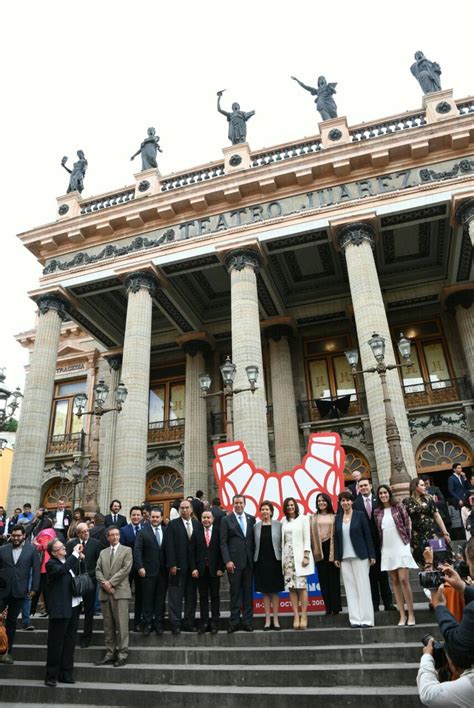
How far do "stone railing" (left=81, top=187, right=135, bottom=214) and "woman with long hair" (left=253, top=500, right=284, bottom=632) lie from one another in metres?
14.0

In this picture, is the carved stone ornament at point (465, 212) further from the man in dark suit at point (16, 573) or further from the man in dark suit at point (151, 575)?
the man in dark suit at point (16, 573)

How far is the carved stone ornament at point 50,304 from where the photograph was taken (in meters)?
17.0

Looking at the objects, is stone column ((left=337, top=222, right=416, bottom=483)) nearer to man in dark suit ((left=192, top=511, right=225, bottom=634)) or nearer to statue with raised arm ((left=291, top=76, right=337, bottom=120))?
statue with raised arm ((left=291, top=76, right=337, bottom=120))

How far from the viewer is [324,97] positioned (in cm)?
1694

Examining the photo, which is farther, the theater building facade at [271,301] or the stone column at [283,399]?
the stone column at [283,399]

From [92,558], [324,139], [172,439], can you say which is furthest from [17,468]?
[324,139]

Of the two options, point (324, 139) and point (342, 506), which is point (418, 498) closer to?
point (342, 506)

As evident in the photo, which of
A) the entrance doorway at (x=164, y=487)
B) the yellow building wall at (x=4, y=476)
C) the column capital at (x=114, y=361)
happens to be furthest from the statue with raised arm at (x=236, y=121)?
the yellow building wall at (x=4, y=476)

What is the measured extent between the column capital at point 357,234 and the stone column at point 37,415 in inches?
376

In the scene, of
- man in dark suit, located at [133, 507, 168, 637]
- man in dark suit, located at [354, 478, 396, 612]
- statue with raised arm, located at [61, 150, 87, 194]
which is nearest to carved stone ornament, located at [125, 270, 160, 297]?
statue with raised arm, located at [61, 150, 87, 194]

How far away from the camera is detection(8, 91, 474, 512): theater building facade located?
1408 centimetres

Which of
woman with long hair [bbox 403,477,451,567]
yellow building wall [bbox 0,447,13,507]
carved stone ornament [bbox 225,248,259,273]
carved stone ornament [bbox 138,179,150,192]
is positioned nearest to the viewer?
woman with long hair [bbox 403,477,451,567]

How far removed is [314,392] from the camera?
716 inches

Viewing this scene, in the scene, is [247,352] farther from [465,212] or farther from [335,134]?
[335,134]
